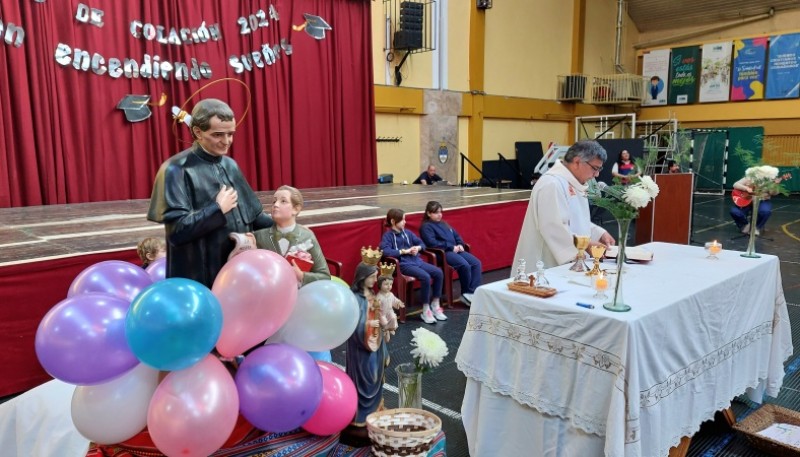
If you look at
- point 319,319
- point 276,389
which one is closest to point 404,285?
point 319,319

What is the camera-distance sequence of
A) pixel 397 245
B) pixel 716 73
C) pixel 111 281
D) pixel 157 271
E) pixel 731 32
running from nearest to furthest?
pixel 111 281, pixel 157 271, pixel 397 245, pixel 716 73, pixel 731 32

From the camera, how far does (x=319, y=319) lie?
2012 mm

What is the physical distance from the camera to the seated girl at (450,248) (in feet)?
18.9

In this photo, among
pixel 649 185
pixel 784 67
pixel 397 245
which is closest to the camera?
pixel 649 185

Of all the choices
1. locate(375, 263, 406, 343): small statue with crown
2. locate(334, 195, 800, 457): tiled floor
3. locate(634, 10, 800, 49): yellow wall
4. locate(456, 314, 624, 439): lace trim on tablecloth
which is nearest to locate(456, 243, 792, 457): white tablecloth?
locate(456, 314, 624, 439): lace trim on tablecloth

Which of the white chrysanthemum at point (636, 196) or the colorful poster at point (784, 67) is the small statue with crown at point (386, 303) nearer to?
the white chrysanthemum at point (636, 196)

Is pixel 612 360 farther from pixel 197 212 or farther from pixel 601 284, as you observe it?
pixel 197 212

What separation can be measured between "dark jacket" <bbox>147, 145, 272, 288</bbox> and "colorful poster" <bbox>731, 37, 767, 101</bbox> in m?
20.0

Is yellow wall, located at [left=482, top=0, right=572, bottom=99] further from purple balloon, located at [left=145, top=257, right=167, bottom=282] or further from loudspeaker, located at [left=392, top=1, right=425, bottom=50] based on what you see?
purple balloon, located at [left=145, top=257, right=167, bottom=282]

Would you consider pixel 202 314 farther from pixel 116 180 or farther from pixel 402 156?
pixel 402 156

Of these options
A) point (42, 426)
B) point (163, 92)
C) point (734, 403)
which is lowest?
point (734, 403)

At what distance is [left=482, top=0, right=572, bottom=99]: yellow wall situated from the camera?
50.2ft

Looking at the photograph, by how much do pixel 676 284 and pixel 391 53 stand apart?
36.3ft

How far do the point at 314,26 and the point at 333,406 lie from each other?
33.1ft
